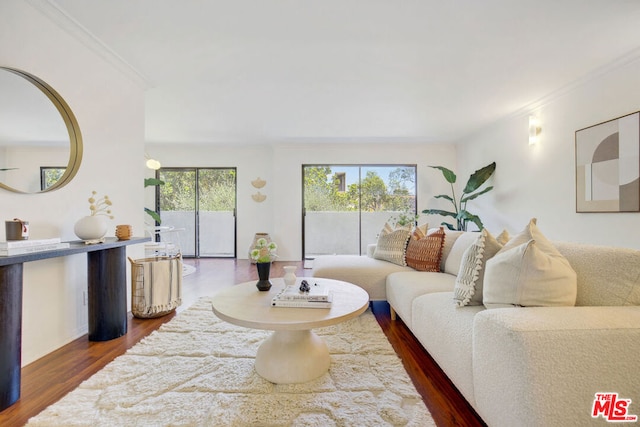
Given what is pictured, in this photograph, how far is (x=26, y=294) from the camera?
1.90m

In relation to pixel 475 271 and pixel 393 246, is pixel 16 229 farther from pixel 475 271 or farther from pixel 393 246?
pixel 393 246

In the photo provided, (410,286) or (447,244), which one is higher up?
(447,244)

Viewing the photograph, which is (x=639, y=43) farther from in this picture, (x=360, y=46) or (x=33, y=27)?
(x=33, y=27)

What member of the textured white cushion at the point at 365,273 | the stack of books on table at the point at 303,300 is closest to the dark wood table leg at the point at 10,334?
the stack of books on table at the point at 303,300

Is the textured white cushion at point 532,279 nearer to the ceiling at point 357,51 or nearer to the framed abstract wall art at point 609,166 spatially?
the ceiling at point 357,51

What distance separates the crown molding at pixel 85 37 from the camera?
192cm

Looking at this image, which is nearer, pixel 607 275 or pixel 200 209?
pixel 607 275

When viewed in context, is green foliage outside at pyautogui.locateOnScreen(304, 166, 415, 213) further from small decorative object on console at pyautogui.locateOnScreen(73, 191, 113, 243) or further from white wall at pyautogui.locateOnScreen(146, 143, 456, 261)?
small decorative object on console at pyautogui.locateOnScreen(73, 191, 113, 243)

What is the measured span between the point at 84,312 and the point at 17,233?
37.8 inches

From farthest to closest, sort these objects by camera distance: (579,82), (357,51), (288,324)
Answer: (579,82) → (357,51) → (288,324)

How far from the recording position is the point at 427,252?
2742 millimetres

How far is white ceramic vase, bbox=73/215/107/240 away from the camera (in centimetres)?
212

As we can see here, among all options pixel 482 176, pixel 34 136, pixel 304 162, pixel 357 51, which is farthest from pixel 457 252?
pixel 304 162

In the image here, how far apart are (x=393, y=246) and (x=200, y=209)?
4.46m
